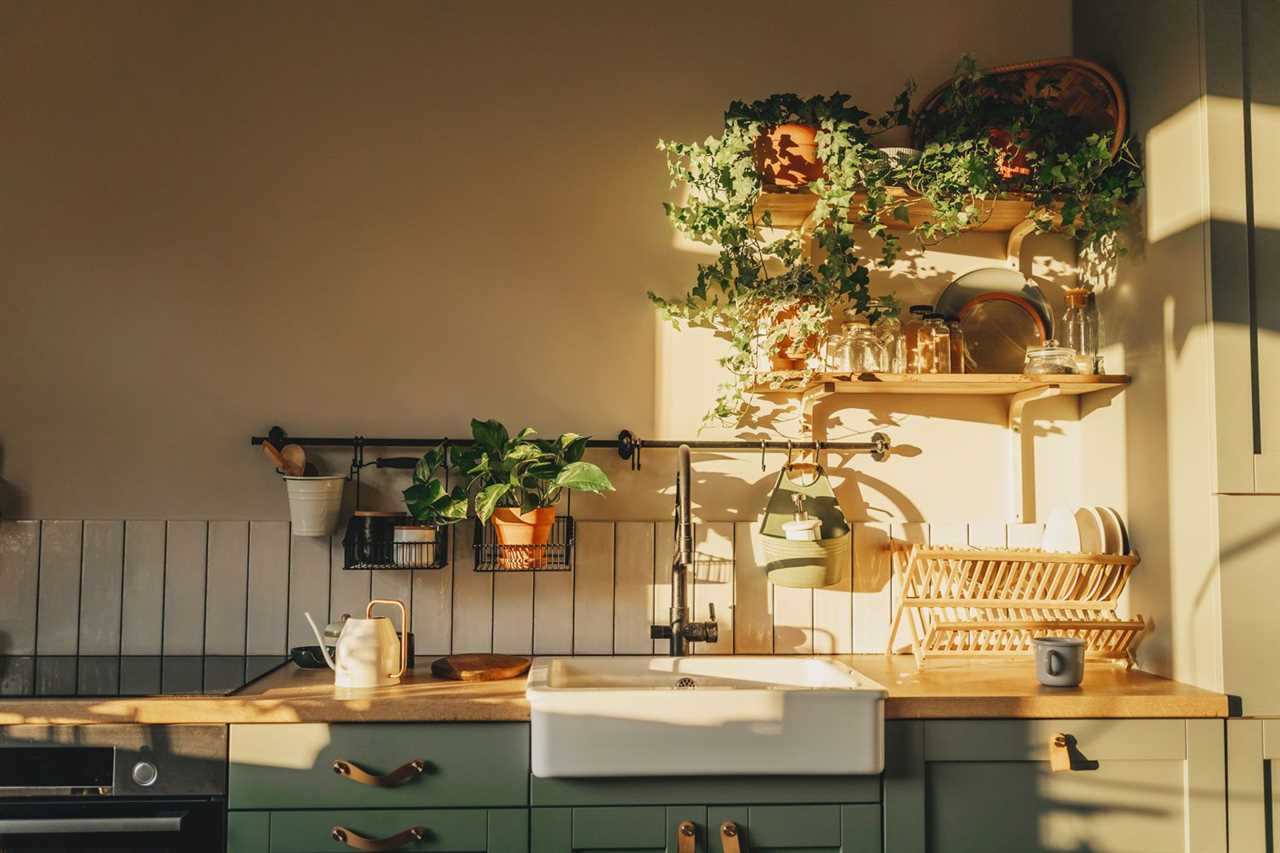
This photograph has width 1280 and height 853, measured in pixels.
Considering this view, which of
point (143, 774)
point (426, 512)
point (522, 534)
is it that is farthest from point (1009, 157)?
point (143, 774)

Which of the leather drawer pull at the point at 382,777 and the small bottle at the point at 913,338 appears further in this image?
the small bottle at the point at 913,338

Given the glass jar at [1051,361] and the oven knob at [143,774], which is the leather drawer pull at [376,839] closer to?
the oven knob at [143,774]

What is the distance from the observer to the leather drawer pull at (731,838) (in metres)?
1.76

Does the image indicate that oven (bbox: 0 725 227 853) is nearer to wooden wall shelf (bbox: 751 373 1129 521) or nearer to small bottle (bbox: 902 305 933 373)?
wooden wall shelf (bbox: 751 373 1129 521)

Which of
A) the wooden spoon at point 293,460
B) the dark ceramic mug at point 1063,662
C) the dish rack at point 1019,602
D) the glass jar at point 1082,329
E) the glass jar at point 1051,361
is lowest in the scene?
the dark ceramic mug at point 1063,662

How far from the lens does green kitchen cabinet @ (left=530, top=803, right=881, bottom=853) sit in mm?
1768

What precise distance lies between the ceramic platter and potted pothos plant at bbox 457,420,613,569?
0.94 meters

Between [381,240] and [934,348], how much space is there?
4.22ft

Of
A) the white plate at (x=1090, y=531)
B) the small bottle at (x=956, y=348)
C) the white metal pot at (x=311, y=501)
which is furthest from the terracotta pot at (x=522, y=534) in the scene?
the white plate at (x=1090, y=531)

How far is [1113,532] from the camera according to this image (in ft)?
7.33

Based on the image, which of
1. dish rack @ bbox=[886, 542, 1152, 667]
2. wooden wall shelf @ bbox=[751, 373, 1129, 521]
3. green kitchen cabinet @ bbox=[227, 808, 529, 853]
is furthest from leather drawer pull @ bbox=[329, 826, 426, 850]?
wooden wall shelf @ bbox=[751, 373, 1129, 521]

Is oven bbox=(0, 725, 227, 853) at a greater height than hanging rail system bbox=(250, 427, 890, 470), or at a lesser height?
lesser

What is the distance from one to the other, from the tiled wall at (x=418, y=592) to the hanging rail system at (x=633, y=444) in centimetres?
18

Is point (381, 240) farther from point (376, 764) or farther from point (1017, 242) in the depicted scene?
point (1017, 242)
